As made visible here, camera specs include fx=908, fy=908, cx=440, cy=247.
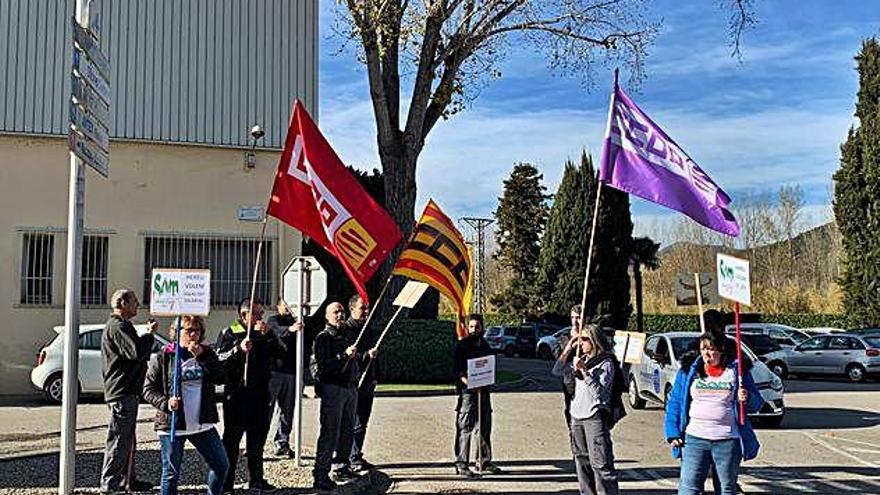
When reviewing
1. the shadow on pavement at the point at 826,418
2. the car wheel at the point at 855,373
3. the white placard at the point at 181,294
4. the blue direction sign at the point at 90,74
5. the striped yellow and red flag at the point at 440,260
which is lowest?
the shadow on pavement at the point at 826,418

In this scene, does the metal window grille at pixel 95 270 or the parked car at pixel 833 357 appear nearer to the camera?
the metal window grille at pixel 95 270

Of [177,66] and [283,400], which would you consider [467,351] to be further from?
[177,66]

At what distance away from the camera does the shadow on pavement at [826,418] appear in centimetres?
1526

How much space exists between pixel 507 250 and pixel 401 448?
163ft

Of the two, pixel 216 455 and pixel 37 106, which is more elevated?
pixel 37 106

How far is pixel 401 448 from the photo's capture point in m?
12.2

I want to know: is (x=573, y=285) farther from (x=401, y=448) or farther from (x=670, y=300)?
(x=401, y=448)

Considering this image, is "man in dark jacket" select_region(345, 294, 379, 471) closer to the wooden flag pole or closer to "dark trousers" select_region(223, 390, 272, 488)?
"dark trousers" select_region(223, 390, 272, 488)

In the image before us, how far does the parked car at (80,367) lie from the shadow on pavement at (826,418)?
11568 mm

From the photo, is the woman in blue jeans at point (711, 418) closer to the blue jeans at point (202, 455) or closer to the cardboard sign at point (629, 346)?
the cardboard sign at point (629, 346)

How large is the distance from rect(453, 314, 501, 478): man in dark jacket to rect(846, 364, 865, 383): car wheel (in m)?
19.7

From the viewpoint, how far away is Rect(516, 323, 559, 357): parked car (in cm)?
4141

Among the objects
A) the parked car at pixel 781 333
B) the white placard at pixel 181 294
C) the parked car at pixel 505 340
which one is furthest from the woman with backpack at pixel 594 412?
the parked car at pixel 505 340

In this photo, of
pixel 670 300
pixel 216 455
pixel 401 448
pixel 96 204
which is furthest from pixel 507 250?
pixel 216 455
